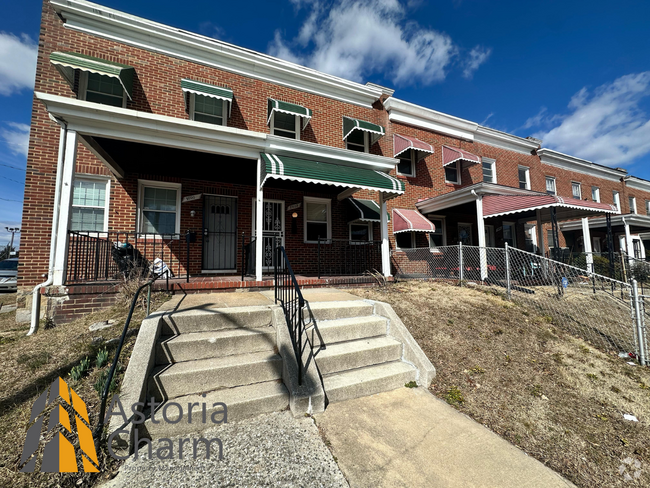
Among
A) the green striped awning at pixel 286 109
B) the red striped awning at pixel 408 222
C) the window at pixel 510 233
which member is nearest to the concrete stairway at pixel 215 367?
the green striped awning at pixel 286 109

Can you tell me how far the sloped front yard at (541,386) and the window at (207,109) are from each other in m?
7.09

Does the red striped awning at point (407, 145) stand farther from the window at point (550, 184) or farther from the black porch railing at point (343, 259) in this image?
the window at point (550, 184)

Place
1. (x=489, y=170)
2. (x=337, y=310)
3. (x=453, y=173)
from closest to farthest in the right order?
(x=337, y=310), (x=453, y=173), (x=489, y=170)

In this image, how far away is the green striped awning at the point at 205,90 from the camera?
7.50 m

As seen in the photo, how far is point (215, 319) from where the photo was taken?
3754mm

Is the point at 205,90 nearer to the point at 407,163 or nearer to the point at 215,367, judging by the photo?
the point at 215,367

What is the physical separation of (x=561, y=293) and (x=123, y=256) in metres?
10.1

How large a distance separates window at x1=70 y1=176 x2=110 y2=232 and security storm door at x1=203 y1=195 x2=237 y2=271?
2424 mm

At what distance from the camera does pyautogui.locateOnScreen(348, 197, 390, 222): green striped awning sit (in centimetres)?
897

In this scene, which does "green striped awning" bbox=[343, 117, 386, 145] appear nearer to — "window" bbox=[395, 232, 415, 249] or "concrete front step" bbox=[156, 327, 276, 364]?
"window" bbox=[395, 232, 415, 249]

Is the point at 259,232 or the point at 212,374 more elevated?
the point at 259,232

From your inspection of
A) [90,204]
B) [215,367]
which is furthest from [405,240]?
[90,204]

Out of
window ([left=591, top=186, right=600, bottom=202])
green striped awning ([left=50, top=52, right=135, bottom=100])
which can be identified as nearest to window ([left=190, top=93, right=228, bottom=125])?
green striped awning ([left=50, top=52, right=135, bottom=100])

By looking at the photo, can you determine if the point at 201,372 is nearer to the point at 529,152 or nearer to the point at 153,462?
the point at 153,462
